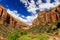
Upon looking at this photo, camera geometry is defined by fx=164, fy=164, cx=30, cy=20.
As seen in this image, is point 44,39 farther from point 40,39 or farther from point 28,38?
point 28,38

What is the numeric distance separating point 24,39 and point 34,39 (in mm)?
5966

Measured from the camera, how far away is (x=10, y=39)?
299 feet

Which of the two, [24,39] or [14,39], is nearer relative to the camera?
[24,39]

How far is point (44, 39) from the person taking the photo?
7044 centimetres

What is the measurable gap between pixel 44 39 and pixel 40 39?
1.87 m

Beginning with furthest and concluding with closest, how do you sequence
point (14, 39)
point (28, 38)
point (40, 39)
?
point (14, 39), point (28, 38), point (40, 39)

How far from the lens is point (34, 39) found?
7188 centimetres

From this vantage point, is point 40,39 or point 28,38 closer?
point 40,39

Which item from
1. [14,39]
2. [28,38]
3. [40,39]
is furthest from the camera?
[14,39]

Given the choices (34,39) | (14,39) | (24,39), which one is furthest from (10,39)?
(34,39)

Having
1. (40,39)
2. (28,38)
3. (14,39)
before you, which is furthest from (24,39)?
(14,39)

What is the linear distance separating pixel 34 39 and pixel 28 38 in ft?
15.4

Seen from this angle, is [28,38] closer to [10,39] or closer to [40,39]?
[40,39]

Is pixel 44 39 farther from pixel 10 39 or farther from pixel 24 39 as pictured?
pixel 10 39
